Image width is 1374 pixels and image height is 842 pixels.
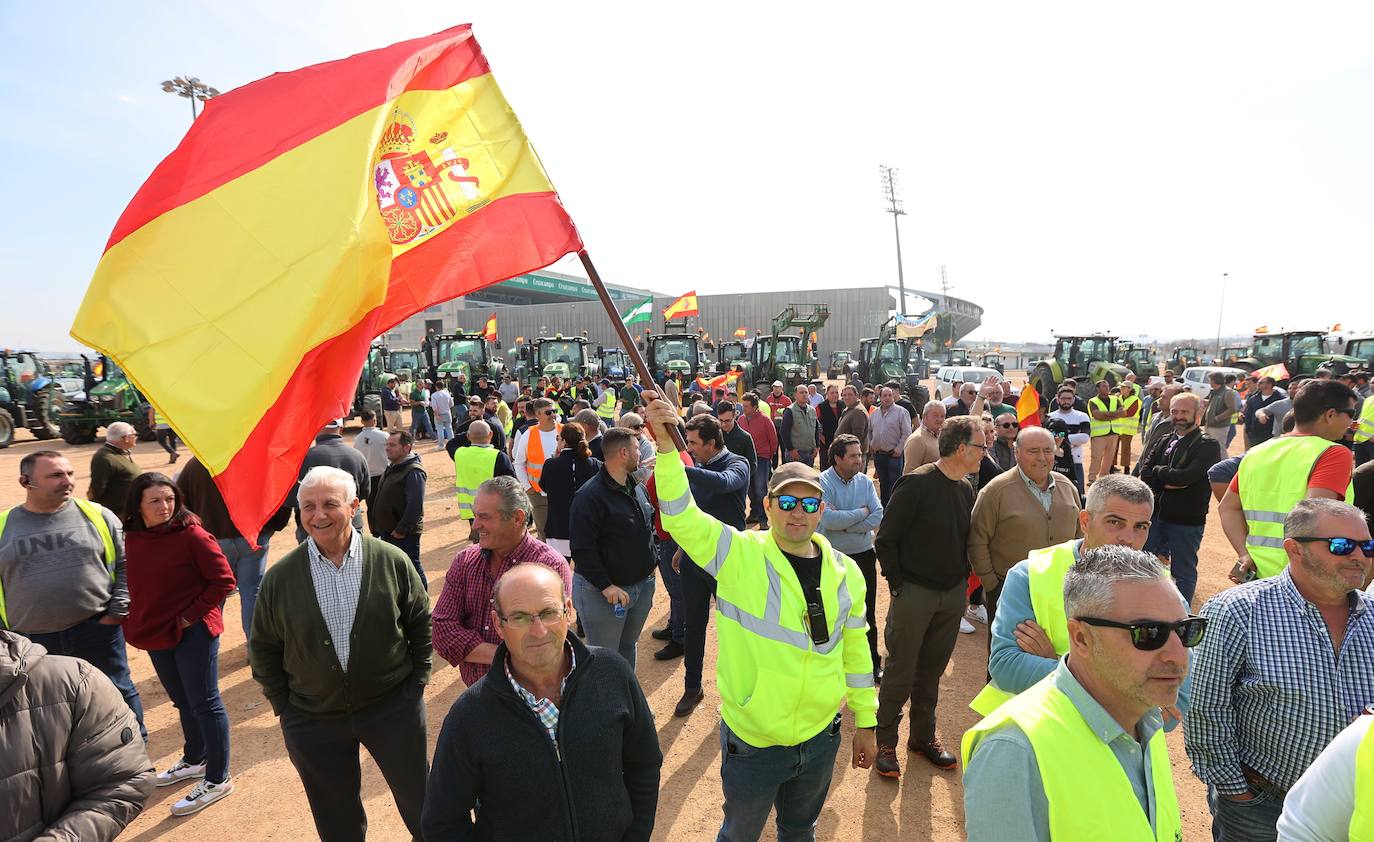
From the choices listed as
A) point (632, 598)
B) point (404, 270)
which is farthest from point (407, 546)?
point (404, 270)

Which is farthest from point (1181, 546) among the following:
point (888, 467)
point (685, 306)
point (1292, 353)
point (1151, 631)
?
point (1292, 353)

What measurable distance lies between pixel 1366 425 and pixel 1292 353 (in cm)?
1915

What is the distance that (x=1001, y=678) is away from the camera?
7.41ft

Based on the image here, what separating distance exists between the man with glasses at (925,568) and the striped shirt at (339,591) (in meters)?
2.50

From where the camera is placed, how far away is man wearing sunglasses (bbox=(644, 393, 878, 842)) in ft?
8.04

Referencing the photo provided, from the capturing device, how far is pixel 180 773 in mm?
3719

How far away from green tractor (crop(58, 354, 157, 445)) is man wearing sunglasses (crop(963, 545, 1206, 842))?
20.4 m

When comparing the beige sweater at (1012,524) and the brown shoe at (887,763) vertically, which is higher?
the beige sweater at (1012,524)

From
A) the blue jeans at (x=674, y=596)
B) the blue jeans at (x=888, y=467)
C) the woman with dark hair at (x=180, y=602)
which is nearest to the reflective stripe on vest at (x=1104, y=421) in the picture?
the blue jeans at (x=888, y=467)

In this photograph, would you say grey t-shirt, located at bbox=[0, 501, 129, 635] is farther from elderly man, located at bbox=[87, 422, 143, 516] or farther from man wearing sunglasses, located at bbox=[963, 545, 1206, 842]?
man wearing sunglasses, located at bbox=[963, 545, 1206, 842]

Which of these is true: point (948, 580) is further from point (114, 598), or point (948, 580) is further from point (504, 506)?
point (114, 598)

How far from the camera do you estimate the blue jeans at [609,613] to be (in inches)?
152

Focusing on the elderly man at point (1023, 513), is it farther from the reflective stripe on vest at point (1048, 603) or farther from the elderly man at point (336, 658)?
the elderly man at point (336, 658)

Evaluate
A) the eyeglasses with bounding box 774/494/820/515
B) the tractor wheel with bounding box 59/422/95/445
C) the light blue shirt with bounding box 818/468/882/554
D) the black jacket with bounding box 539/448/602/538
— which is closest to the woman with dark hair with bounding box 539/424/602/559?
the black jacket with bounding box 539/448/602/538
